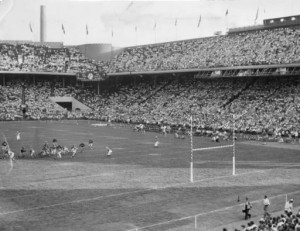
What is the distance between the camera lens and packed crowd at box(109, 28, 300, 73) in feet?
180

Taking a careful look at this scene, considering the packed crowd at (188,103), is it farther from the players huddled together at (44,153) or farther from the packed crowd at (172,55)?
the players huddled together at (44,153)

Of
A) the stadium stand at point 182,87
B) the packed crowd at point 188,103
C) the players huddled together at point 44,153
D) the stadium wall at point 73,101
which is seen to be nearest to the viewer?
the players huddled together at point 44,153

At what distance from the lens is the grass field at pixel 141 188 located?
18.2m

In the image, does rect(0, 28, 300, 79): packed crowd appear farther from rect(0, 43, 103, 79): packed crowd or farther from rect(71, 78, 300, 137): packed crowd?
rect(71, 78, 300, 137): packed crowd

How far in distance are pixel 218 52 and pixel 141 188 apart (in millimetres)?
43664

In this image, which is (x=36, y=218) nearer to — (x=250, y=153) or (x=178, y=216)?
(x=178, y=216)

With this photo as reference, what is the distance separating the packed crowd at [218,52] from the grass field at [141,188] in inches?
767

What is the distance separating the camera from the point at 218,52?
64.2 metres

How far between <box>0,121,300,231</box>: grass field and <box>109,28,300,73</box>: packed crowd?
19.5 meters

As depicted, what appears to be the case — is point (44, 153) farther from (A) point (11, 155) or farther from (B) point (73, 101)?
(B) point (73, 101)

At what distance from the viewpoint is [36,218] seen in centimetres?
1838

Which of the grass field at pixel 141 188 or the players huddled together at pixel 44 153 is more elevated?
the players huddled together at pixel 44 153

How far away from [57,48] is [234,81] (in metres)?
38.7

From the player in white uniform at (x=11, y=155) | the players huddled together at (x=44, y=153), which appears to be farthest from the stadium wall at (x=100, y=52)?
the player in white uniform at (x=11, y=155)
